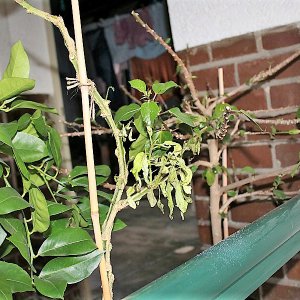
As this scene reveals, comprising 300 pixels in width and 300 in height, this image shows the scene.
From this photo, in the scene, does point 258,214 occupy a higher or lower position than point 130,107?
lower

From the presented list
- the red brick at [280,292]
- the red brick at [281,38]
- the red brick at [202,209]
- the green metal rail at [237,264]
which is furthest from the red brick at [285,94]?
the green metal rail at [237,264]

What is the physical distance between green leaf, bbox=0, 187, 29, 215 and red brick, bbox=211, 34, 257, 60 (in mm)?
897

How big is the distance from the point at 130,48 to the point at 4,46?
363 centimetres

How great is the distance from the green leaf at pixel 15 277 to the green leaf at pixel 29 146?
0.13m

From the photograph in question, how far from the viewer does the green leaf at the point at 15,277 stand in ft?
1.61

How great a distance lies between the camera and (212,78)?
4.29 feet

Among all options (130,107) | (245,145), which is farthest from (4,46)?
(130,107)

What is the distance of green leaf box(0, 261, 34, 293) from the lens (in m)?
0.49

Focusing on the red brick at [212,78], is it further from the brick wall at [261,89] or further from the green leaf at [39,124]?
the green leaf at [39,124]

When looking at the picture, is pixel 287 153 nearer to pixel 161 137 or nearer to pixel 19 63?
pixel 161 137

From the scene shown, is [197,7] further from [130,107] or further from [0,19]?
[0,19]

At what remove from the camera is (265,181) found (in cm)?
124

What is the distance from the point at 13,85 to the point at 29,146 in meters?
0.09

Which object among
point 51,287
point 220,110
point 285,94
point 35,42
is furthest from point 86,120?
point 35,42
